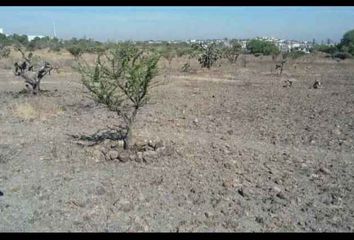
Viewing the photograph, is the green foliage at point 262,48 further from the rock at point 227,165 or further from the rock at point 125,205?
the rock at point 125,205

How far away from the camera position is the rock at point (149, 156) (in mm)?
10062

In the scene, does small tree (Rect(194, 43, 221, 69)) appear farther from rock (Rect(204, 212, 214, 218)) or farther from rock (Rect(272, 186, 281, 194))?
rock (Rect(204, 212, 214, 218))

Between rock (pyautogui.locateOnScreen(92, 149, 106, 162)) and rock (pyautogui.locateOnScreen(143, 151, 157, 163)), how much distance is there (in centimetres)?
89

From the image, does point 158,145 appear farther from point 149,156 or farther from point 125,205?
point 125,205

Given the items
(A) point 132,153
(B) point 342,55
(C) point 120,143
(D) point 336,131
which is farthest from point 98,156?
(B) point 342,55

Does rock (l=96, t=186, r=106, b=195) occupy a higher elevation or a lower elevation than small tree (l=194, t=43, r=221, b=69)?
higher

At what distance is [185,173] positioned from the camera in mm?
9250

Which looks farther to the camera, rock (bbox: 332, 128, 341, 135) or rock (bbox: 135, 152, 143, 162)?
rock (bbox: 332, 128, 341, 135)

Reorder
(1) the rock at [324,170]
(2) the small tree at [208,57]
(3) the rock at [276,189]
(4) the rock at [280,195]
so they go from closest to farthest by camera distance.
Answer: (4) the rock at [280,195]
(3) the rock at [276,189]
(1) the rock at [324,170]
(2) the small tree at [208,57]

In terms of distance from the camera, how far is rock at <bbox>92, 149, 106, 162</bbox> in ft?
33.3

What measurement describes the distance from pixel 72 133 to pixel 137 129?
1798 mm

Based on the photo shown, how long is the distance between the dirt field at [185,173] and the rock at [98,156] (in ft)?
0.08

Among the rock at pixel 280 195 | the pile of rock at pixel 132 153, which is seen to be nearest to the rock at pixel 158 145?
the pile of rock at pixel 132 153

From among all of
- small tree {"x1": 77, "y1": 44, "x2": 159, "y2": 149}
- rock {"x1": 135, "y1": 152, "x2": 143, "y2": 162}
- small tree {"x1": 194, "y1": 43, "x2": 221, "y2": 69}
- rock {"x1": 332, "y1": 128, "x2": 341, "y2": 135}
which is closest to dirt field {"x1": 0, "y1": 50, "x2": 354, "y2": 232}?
rock {"x1": 332, "y1": 128, "x2": 341, "y2": 135}
